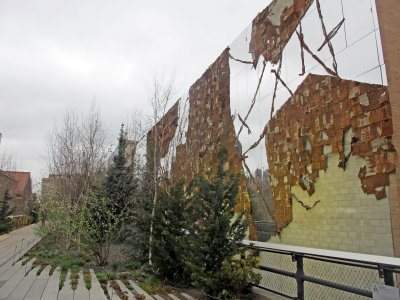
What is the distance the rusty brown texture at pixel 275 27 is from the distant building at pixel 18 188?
26.1 meters

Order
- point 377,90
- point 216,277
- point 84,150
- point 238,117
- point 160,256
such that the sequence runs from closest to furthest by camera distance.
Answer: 1. point 377,90
2. point 216,277
3. point 160,256
4. point 238,117
5. point 84,150

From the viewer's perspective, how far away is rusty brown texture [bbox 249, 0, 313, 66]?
20.7 ft

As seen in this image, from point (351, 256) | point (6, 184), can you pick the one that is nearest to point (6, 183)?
point (6, 184)

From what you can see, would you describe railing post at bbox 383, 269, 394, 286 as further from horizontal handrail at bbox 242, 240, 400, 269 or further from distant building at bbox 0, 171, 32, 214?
distant building at bbox 0, 171, 32, 214

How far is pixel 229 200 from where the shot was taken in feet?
17.9

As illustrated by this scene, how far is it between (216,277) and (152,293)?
5.69ft

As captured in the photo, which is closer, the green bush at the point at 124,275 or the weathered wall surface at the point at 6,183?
the green bush at the point at 124,275

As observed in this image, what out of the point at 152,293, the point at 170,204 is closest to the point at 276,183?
the point at 170,204

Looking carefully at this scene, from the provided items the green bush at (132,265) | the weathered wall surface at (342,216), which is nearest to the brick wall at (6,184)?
the green bush at (132,265)

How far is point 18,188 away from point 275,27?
121ft

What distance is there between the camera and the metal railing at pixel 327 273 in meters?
3.64

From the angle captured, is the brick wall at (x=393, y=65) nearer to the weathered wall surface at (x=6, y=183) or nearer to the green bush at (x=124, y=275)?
the green bush at (x=124, y=275)

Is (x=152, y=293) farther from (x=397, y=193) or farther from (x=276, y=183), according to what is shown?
(x=397, y=193)

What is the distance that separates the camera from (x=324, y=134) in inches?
206
